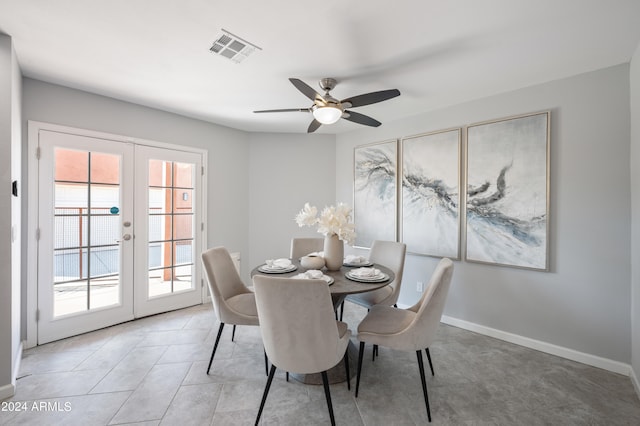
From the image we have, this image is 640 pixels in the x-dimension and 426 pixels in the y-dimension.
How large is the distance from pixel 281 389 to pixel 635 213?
3.01 meters

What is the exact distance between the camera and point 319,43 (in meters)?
2.03

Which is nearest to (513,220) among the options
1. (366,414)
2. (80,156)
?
(366,414)

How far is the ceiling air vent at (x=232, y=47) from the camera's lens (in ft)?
6.51

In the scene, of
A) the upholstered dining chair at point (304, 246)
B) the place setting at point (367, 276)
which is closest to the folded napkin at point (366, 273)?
the place setting at point (367, 276)

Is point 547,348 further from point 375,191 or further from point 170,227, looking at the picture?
point 170,227

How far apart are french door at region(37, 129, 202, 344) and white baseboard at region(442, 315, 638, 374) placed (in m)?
3.36

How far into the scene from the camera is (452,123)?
10.6 ft

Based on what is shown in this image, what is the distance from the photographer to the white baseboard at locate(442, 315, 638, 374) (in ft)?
7.57

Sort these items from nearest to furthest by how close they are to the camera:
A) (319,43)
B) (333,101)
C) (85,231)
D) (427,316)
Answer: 1. (427,316)
2. (319,43)
3. (333,101)
4. (85,231)

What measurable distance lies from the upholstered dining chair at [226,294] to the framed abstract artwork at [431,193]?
7.12 ft

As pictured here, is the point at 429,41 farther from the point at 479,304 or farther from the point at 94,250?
the point at 94,250

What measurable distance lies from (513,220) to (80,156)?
4.43 metres

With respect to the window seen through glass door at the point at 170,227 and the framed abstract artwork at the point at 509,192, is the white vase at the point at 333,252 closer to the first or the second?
the framed abstract artwork at the point at 509,192

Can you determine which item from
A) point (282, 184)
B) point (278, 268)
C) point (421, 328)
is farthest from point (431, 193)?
point (282, 184)
